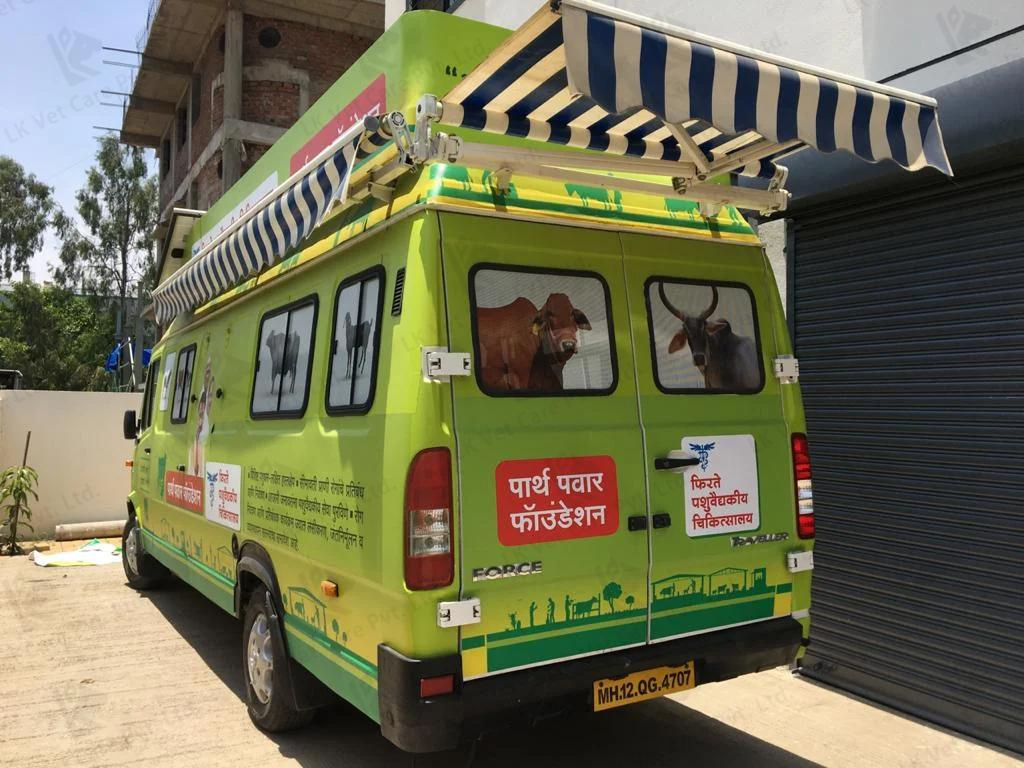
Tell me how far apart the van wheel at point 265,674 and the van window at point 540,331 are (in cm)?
190

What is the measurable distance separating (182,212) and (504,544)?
534 cm

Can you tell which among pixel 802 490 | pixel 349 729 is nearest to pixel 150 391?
pixel 349 729

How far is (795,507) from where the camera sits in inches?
155

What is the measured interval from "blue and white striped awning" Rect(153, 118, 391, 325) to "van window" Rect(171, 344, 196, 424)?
25.9 inches

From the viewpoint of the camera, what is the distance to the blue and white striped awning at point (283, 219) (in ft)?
11.1

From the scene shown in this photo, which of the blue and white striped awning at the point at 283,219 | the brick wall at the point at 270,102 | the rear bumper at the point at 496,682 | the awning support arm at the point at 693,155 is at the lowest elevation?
the rear bumper at the point at 496,682

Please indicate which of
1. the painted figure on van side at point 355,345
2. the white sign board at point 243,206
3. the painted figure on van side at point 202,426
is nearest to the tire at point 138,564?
the painted figure on van side at point 202,426

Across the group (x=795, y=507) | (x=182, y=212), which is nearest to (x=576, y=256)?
(x=795, y=507)

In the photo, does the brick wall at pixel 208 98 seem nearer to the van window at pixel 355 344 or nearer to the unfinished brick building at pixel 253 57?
the unfinished brick building at pixel 253 57

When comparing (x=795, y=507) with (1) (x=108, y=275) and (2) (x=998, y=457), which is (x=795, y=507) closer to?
(2) (x=998, y=457)

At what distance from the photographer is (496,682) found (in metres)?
3.14

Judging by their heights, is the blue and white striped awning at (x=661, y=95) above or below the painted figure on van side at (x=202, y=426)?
above

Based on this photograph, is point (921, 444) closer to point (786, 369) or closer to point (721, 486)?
point (786, 369)

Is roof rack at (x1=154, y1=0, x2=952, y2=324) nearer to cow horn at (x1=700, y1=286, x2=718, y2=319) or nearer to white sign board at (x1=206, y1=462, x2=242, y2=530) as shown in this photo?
cow horn at (x1=700, y1=286, x2=718, y2=319)
